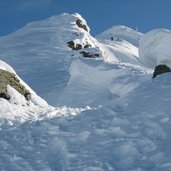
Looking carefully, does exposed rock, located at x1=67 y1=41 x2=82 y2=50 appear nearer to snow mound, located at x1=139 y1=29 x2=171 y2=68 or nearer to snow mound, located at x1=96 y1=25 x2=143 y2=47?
snow mound, located at x1=139 y1=29 x2=171 y2=68

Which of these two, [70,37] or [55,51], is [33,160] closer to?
A: [55,51]

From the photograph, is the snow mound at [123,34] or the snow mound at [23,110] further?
the snow mound at [123,34]

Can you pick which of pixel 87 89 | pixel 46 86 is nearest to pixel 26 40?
pixel 46 86

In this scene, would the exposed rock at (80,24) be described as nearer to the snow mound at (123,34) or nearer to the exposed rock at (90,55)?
the snow mound at (123,34)

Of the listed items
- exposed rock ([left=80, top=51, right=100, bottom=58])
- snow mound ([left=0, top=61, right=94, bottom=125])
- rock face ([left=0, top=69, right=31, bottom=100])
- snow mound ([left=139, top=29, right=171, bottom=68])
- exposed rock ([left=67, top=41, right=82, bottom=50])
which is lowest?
snow mound ([left=0, top=61, right=94, bottom=125])

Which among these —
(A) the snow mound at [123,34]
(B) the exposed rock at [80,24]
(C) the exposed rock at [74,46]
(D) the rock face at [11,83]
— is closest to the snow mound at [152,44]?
(D) the rock face at [11,83]

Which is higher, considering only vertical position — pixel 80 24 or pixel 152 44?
pixel 80 24

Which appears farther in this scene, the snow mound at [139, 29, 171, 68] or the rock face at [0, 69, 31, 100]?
the snow mound at [139, 29, 171, 68]

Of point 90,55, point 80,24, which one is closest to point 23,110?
point 90,55

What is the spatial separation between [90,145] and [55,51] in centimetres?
4434

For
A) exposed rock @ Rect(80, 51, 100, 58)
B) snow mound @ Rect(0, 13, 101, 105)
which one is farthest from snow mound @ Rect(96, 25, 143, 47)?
exposed rock @ Rect(80, 51, 100, 58)

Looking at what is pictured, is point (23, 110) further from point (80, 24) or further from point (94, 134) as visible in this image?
point (80, 24)

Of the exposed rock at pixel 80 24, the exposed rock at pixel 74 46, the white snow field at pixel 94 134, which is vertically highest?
the exposed rock at pixel 80 24

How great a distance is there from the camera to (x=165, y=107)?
1369 centimetres
